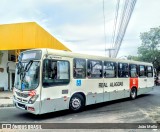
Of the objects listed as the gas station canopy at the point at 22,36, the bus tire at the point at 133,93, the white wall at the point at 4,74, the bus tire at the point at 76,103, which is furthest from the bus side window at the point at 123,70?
the white wall at the point at 4,74

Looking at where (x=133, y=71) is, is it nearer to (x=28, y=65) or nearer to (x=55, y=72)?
(x=55, y=72)

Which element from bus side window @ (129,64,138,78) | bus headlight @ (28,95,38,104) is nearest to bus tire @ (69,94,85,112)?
bus headlight @ (28,95,38,104)

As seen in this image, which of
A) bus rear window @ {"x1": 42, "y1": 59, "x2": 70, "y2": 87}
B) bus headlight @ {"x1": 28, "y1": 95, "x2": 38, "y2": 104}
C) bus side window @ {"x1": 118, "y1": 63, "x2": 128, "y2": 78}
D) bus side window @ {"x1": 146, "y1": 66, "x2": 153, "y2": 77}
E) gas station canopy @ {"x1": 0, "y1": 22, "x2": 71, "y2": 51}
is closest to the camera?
bus headlight @ {"x1": 28, "y1": 95, "x2": 38, "y2": 104}

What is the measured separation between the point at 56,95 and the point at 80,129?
8.52 ft

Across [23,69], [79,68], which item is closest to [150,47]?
[79,68]

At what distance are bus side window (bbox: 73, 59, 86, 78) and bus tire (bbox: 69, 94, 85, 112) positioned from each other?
37.9 inches

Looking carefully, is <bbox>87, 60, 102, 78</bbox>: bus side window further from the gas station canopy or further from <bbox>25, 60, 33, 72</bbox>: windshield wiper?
the gas station canopy

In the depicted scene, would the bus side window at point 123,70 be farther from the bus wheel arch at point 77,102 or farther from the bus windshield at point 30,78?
the bus windshield at point 30,78

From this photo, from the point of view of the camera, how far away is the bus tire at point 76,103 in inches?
433

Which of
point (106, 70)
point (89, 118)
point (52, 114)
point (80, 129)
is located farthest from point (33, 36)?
point (80, 129)

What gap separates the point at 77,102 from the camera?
11.3 metres

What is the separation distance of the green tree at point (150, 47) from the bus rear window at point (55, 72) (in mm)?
42781

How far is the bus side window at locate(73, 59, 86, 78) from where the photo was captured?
36.8ft

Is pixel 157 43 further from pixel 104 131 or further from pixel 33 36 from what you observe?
pixel 104 131
